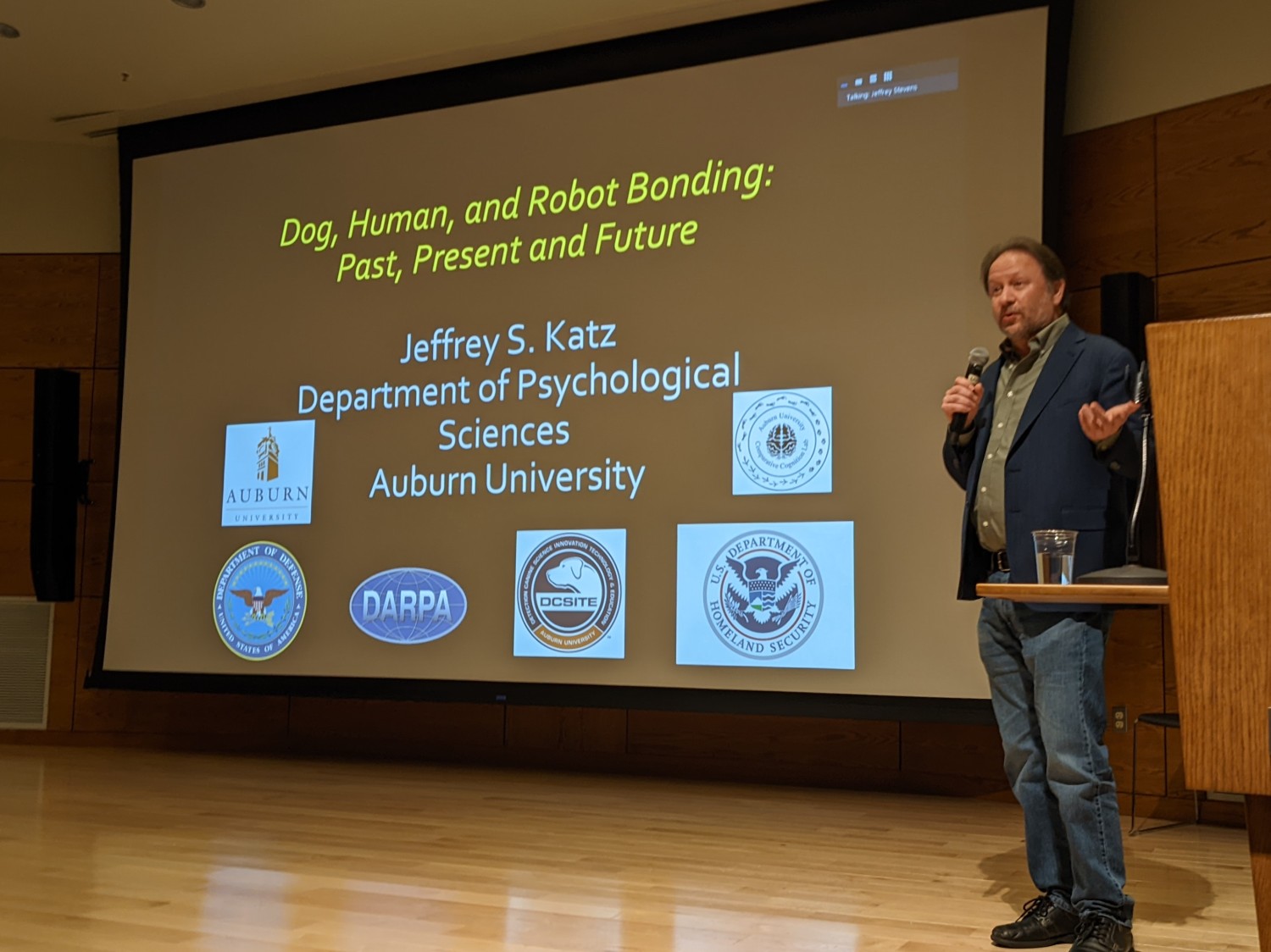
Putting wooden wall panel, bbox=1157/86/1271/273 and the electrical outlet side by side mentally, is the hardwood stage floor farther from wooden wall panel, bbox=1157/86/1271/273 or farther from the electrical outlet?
wooden wall panel, bbox=1157/86/1271/273

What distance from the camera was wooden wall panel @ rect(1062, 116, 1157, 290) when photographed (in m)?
4.25

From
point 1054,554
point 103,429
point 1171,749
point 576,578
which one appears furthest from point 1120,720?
point 103,429

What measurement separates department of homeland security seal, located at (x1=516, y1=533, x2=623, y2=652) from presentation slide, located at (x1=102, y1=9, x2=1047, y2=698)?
0.6 inches

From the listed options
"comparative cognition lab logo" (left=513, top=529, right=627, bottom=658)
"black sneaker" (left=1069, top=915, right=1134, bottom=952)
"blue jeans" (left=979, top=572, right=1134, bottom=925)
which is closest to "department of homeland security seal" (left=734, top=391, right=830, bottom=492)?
"comparative cognition lab logo" (left=513, top=529, right=627, bottom=658)

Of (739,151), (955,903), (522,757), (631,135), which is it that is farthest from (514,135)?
(955,903)

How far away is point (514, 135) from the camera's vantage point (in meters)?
5.05

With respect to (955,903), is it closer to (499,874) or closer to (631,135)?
(499,874)

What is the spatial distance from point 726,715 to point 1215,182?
268cm

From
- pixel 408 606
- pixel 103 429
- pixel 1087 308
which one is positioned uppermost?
pixel 1087 308

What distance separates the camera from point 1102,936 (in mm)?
2098

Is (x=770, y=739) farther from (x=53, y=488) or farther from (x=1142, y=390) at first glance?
(x=53, y=488)

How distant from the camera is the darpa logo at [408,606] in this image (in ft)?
16.0

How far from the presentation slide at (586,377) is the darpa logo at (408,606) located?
0.04 feet

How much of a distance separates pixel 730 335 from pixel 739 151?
0.72m
